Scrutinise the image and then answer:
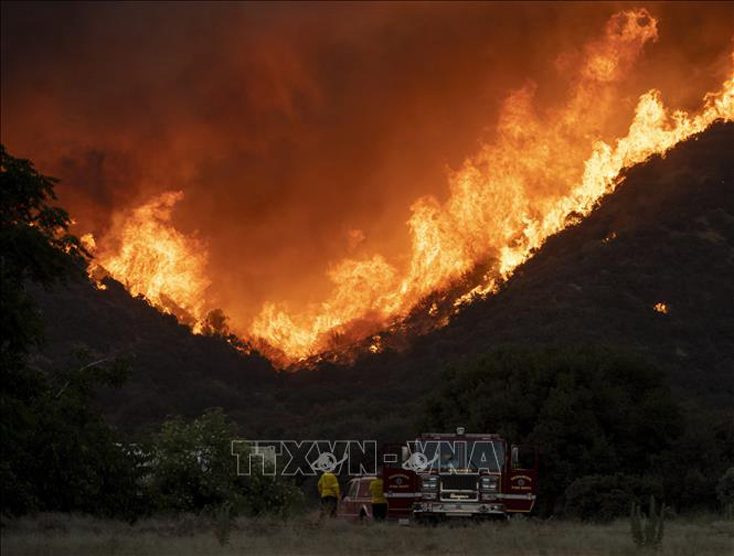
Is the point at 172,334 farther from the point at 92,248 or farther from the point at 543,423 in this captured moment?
the point at 543,423

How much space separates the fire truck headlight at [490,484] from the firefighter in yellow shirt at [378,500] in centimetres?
302

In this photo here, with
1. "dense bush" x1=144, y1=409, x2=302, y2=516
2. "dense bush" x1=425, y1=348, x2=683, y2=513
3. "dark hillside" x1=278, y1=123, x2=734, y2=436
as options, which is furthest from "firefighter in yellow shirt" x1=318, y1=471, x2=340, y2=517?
"dark hillside" x1=278, y1=123, x2=734, y2=436

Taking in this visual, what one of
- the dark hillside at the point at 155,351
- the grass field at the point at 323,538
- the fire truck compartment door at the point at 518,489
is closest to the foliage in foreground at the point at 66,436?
the grass field at the point at 323,538

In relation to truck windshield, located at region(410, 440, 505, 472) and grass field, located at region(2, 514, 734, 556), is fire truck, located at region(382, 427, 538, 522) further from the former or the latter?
grass field, located at region(2, 514, 734, 556)

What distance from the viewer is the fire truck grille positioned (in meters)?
38.6

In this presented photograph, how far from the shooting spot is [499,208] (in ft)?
484

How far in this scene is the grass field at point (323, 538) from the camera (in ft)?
92.3

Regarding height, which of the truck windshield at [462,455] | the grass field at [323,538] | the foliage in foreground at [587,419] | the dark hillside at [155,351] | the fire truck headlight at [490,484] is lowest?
the grass field at [323,538]

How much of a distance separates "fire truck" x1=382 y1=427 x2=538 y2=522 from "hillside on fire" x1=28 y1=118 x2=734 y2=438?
72.8 m

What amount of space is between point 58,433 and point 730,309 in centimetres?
10916

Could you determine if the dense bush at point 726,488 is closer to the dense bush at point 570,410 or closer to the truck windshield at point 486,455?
the dense bush at point 570,410

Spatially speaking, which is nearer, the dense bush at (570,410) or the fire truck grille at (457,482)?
the fire truck grille at (457,482)

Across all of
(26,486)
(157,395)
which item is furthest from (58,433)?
(157,395)

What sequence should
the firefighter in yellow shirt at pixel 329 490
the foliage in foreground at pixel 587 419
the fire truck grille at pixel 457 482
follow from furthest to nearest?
the foliage in foreground at pixel 587 419 < the firefighter in yellow shirt at pixel 329 490 < the fire truck grille at pixel 457 482
